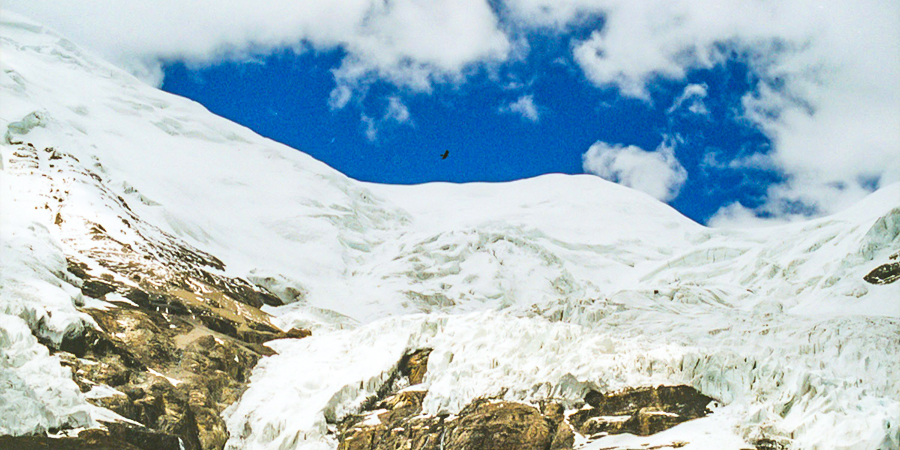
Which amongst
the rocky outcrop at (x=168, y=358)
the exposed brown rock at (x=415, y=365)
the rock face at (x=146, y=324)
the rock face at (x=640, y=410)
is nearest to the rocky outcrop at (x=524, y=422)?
the rock face at (x=640, y=410)

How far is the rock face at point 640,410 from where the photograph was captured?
42969mm

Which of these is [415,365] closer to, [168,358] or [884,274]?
[168,358]

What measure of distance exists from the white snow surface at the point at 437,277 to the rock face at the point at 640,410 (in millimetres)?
807

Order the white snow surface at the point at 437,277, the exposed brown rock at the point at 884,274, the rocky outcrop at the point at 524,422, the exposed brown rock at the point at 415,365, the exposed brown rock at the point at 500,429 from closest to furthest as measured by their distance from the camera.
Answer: the rocky outcrop at the point at 524,422
the exposed brown rock at the point at 500,429
the white snow surface at the point at 437,277
the exposed brown rock at the point at 415,365
the exposed brown rock at the point at 884,274

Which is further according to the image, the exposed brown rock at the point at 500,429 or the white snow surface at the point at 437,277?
the white snow surface at the point at 437,277

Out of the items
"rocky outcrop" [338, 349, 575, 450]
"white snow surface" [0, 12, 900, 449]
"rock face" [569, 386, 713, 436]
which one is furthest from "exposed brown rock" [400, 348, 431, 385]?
"rock face" [569, 386, 713, 436]

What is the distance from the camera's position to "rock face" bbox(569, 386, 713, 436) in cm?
4297

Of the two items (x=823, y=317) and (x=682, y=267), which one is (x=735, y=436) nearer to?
(x=823, y=317)

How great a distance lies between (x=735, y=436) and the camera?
1533 inches

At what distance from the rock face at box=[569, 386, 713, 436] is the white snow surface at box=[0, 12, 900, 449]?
2.65 ft

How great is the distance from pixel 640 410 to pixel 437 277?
59.7 meters

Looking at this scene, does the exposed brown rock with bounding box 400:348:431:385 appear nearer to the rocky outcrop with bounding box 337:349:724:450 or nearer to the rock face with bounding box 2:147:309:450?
the rocky outcrop with bounding box 337:349:724:450

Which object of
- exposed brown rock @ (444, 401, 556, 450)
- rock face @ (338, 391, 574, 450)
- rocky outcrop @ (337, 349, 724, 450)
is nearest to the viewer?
rocky outcrop @ (337, 349, 724, 450)

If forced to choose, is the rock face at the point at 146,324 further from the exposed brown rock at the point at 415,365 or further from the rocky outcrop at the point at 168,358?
the exposed brown rock at the point at 415,365
